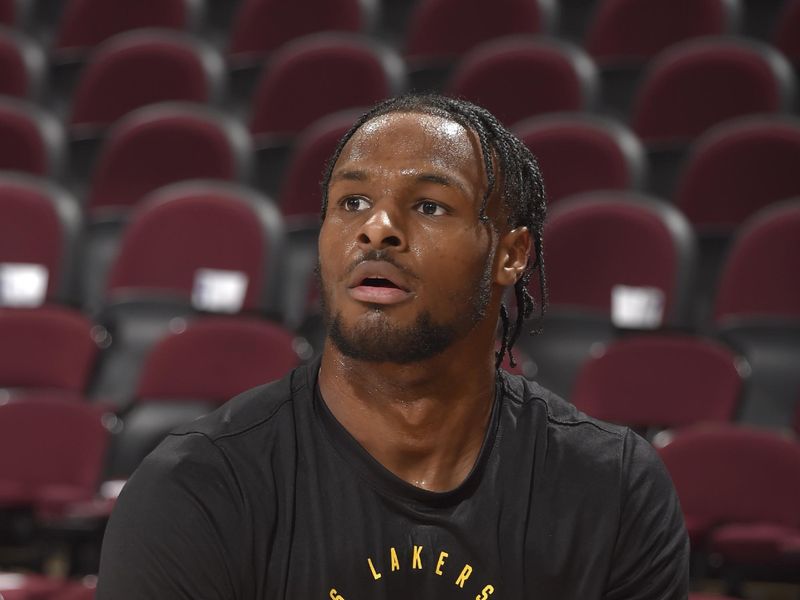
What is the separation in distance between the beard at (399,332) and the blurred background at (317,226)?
43 centimetres

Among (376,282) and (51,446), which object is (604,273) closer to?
(51,446)

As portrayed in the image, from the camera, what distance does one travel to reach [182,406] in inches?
48.9

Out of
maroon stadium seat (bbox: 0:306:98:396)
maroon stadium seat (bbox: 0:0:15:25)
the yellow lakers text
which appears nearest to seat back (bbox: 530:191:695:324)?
maroon stadium seat (bbox: 0:306:98:396)

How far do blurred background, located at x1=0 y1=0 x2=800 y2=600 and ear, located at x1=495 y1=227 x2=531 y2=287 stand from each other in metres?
0.45

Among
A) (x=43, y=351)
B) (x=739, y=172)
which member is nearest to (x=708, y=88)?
(x=739, y=172)

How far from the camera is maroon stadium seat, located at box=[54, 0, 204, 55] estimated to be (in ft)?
7.72

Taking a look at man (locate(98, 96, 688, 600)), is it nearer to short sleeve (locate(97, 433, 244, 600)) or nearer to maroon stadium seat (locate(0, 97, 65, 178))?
short sleeve (locate(97, 433, 244, 600))

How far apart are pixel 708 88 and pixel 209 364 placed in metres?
0.86

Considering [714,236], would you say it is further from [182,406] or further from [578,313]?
[182,406]

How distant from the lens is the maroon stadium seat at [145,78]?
2.09m

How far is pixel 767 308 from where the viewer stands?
1.40 m

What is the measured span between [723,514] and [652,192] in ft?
2.70

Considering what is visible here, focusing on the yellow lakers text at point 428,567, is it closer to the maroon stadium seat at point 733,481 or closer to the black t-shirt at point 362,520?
the black t-shirt at point 362,520

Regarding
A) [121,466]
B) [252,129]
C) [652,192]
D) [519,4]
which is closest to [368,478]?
[121,466]
